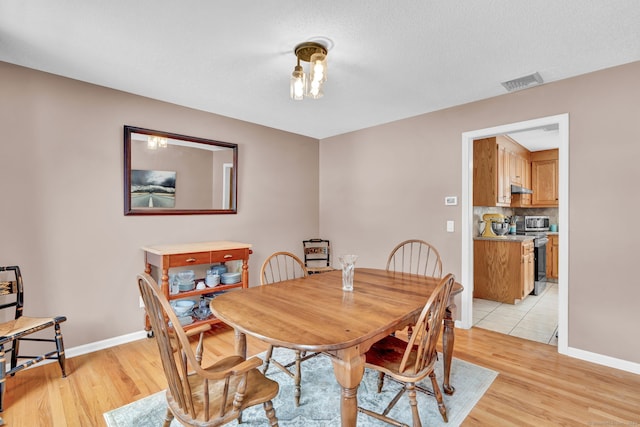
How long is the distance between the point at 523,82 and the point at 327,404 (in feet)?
9.75

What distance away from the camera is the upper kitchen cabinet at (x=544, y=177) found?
537 cm

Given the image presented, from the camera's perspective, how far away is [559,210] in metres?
2.63

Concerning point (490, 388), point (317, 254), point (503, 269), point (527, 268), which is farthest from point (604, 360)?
point (317, 254)

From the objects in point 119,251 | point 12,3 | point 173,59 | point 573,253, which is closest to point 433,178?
point 573,253

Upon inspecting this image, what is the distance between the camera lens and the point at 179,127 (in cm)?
325

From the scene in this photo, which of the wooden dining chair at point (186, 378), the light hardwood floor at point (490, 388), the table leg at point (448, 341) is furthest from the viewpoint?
the table leg at point (448, 341)

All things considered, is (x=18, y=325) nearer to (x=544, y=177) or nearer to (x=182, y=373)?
(x=182, y=373)

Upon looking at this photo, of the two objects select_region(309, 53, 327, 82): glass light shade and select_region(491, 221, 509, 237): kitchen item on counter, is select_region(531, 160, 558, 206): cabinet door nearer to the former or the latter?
select_region(491, 221, 509, 237): kitchen item on counter

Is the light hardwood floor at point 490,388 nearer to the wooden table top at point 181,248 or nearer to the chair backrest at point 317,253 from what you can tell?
the wooden table top at point 181,248

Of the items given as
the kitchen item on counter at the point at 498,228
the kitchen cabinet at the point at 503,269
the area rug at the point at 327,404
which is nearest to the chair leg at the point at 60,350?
the area rug at the point at 327,404

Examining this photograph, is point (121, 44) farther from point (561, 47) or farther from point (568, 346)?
point (568, 346)

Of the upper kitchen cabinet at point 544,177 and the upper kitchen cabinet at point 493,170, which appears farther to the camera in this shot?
the upper kitchen cabinet at point 544,177

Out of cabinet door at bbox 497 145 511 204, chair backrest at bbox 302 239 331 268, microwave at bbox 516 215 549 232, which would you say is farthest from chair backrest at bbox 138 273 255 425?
microwave at bbox 516 215 549 232

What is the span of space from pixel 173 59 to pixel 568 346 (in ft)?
13.0
